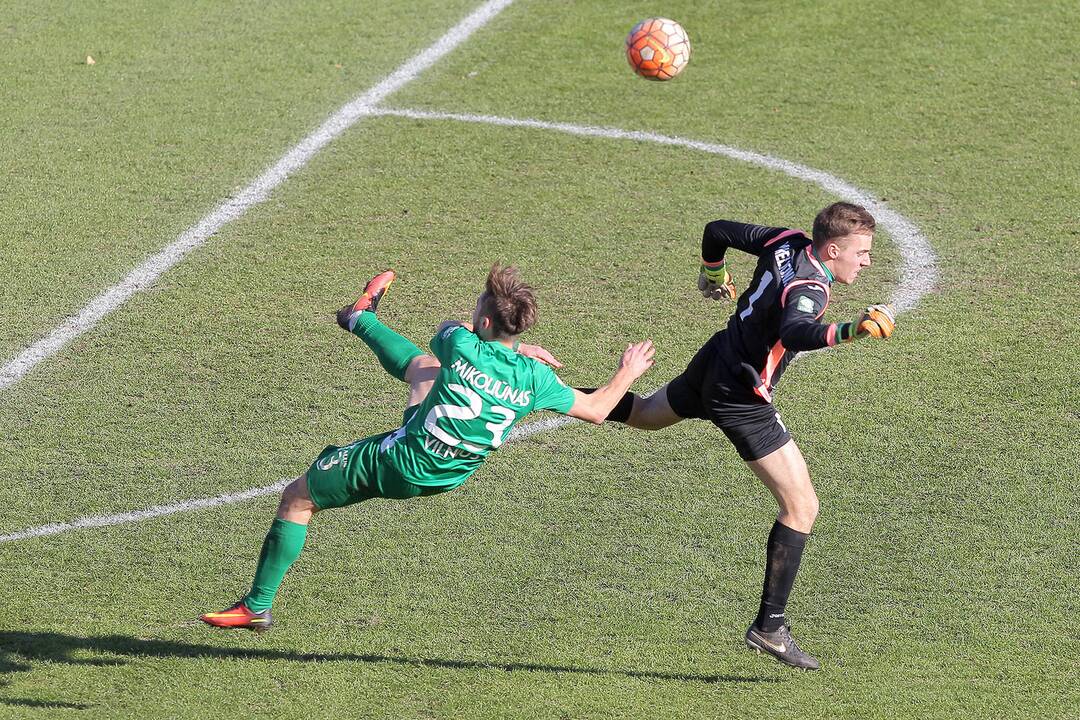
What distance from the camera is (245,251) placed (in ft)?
40.5

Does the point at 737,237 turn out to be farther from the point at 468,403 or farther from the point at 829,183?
the point at 829,183

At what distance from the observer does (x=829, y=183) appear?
1352cm

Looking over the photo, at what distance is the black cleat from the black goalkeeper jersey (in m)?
1.17

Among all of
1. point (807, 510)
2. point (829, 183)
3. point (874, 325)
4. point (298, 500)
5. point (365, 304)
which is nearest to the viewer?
point (874, 325)

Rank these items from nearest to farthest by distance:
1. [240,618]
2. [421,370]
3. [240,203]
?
1. [240,618]
2. [421,370]
3. [240,203]

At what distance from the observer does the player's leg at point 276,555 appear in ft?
23.5

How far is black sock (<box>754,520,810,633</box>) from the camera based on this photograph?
742 centimetres

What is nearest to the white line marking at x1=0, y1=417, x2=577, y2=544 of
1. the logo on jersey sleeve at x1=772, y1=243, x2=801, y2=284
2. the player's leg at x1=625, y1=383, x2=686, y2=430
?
the player's leg at x1=625, y1=383, x2=686, y2=430

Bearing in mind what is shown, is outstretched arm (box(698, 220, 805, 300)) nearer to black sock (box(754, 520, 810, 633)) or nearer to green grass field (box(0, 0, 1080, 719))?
green grass field (box(0, 0, 1080, 719))

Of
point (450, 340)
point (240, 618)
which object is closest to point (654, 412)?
point (450, 340)

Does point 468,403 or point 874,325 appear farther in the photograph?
point 468,403

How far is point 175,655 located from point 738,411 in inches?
121

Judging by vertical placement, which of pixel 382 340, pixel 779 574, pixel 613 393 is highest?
pixel 382 340

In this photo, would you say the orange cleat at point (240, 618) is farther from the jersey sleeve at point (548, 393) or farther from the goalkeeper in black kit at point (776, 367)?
the goalkeeper in black kit at point (776, 367)
